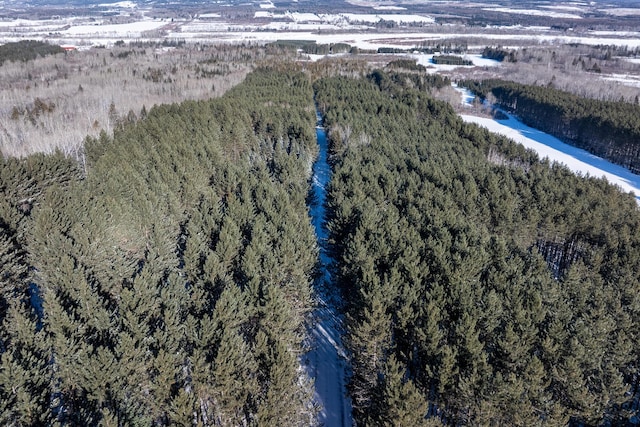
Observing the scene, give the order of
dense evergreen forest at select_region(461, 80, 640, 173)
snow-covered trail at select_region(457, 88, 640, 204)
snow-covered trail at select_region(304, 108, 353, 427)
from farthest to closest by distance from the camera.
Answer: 1. dense evergreen forest at select_region(461, 80, 640, 173)
2. snow-covered trail at select_region(457, 88, 640, 204)
3. snow-covered trail at select_region(304, 108, 353, 427)

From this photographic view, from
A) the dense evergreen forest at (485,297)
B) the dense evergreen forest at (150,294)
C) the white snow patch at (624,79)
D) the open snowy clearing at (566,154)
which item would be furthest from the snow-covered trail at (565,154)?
the white snow patch at (624,79)

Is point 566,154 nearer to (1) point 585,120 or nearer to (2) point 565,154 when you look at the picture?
(2) point 565,154

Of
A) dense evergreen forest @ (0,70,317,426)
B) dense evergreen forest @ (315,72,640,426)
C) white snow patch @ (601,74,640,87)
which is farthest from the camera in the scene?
white snow patch @ (601,74,640,87)

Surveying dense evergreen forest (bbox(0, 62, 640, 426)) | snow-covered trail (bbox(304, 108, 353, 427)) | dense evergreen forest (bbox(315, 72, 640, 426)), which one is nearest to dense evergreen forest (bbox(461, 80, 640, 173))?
dense evergreen forest (bbox(315, 72, 640, 426))

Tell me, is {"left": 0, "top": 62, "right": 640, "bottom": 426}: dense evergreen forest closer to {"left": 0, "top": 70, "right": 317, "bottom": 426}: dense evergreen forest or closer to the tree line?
{"left": 0, "top": 70, "right": 317, "bottom": 426}: dense evergreen forest

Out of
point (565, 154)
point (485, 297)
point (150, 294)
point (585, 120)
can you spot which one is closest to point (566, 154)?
point (565, 154)
